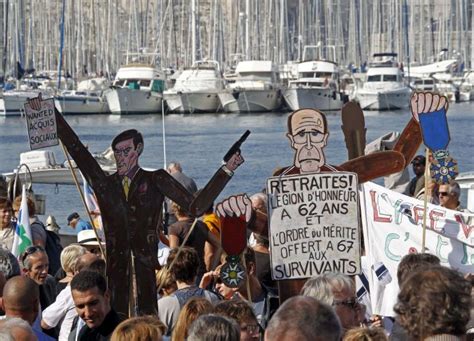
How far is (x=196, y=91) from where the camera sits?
73312 millimetres

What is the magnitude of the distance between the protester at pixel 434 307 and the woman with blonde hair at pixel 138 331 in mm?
1305

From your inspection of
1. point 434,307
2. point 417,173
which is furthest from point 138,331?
point 417,173

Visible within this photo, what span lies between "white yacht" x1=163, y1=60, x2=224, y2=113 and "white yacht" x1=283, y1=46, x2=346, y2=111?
137 inches

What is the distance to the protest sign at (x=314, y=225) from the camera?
8.27m

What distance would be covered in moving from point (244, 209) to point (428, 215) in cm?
136

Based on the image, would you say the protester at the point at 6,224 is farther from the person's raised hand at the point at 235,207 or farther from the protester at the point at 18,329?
the protester at the point at 18,329

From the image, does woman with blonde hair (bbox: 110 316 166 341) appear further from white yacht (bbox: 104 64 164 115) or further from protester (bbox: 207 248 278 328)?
white yacht (bbox: 104 64 164 115)

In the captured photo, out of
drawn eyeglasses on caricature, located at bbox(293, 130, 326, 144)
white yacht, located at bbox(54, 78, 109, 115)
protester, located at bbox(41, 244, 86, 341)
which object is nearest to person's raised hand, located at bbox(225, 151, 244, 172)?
drawn eyeglasses on caricature, located at bbox(293, 130, 326, 144)

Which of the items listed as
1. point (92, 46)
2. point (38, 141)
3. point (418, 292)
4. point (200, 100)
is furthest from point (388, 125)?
point (418, 292)

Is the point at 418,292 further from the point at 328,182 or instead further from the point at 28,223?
the point at 28,223

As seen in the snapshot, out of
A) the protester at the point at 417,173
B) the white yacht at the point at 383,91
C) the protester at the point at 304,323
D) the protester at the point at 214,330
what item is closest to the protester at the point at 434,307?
the protester at the point at 304,323

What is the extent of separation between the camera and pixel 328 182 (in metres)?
8.32

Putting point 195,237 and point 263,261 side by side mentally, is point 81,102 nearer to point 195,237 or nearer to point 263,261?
point 195,237

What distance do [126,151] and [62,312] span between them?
4.58 ft
